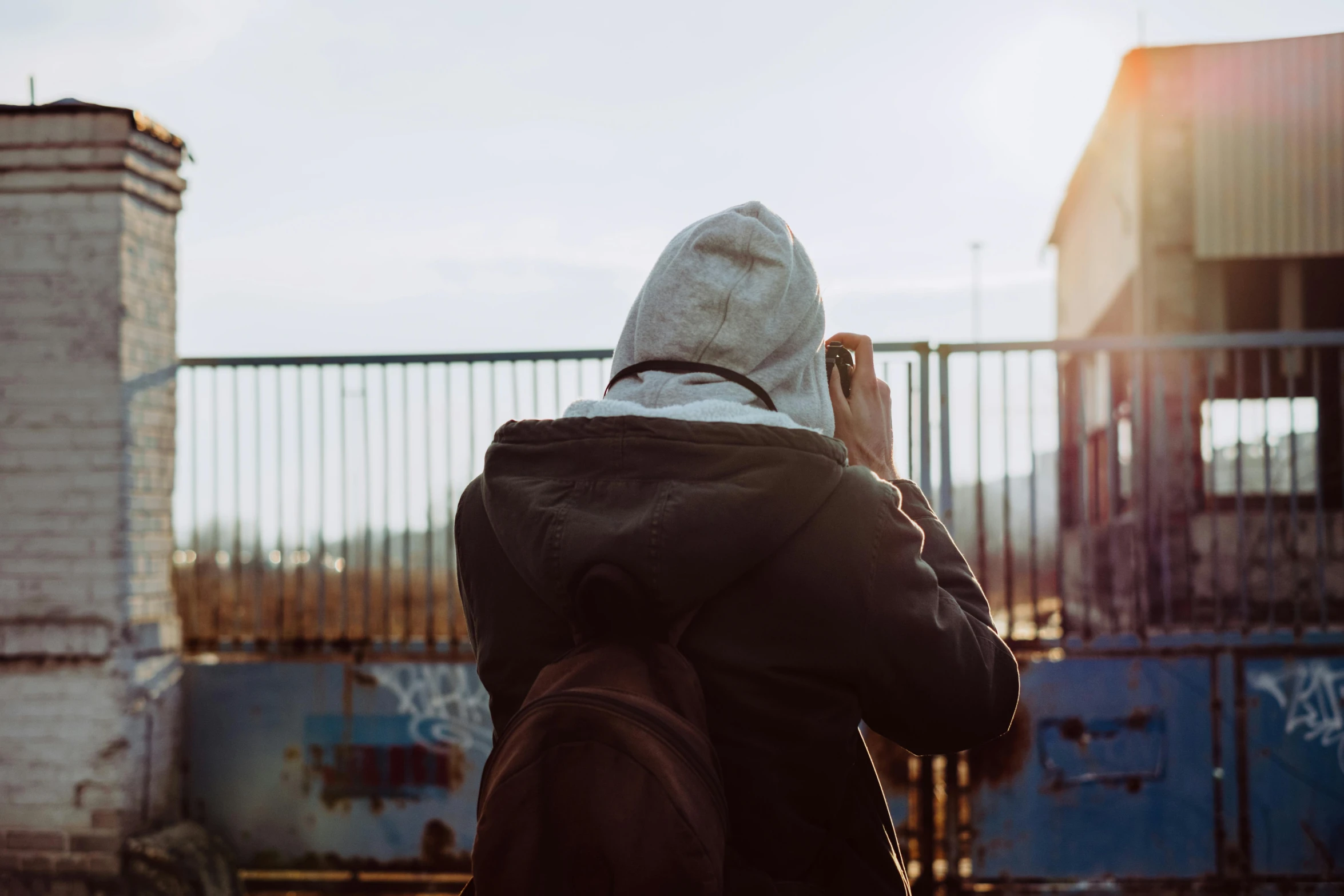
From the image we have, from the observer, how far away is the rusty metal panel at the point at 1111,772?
4.61 m

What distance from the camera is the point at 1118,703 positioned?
4617 mm

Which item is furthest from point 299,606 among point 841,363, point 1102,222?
point 1102,222

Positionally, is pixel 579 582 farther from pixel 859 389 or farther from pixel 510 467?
pixel 859 389

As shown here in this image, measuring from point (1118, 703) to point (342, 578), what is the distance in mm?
3611

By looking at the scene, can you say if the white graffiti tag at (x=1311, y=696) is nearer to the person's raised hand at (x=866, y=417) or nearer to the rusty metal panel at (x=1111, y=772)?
the rusty metal panel at (x=1111, y=772)

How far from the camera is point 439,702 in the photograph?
188 inches

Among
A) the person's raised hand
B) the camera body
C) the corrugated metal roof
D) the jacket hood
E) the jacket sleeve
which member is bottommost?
the jacket sleeve

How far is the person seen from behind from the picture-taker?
1.15m

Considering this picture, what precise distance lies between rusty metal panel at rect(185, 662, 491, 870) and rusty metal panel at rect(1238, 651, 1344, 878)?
3.44 metres

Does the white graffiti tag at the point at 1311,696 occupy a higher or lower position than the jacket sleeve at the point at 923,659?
lower

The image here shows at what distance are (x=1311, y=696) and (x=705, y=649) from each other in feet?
14.7

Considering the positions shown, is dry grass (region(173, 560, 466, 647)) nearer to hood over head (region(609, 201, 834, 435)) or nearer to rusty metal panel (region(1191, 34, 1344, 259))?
hood over head (region(609, 201, 834, 435))

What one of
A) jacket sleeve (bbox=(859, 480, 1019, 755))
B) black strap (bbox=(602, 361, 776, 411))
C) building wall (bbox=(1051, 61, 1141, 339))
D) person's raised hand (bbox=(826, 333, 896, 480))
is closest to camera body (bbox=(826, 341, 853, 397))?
person's raised hand (bbox=(826, 333, 896, 480))

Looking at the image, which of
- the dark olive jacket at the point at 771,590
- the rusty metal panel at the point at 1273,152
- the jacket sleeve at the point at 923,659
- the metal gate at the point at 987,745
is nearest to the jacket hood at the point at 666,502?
the dark olive jacket at the point at 771,590
